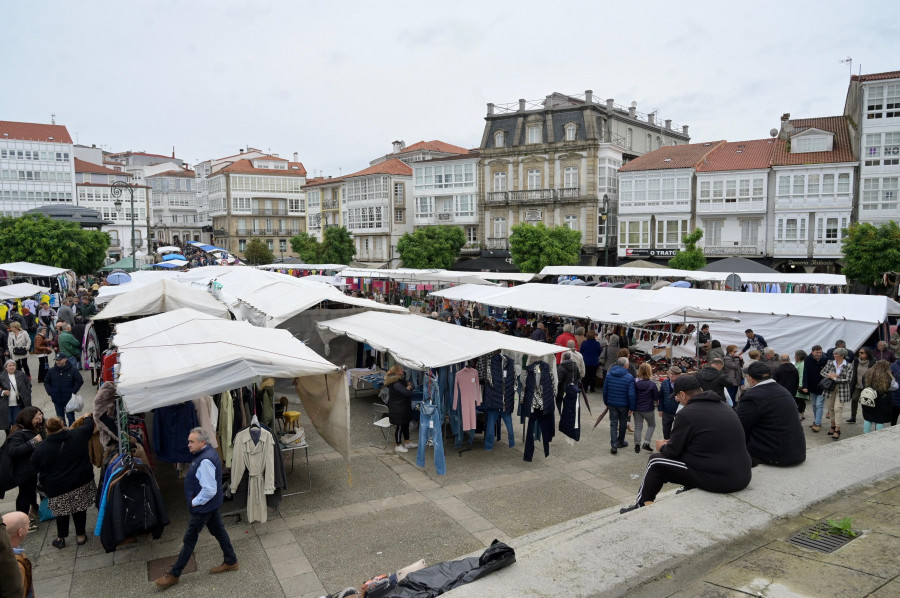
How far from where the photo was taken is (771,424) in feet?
19.2

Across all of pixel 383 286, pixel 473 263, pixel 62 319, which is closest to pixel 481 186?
pixel 473 263

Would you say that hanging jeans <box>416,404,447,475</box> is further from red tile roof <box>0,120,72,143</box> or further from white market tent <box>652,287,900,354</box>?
red tile roof <box>0,120,72,143</box>

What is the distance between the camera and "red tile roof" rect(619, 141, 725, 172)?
42.2 metres

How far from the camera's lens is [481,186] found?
1967 inches

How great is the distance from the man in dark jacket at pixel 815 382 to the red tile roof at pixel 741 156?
105ft

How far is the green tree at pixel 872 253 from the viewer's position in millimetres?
28312

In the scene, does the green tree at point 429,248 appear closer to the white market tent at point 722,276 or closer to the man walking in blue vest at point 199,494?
the white market tent at point 722,276

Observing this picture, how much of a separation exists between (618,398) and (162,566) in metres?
6.81

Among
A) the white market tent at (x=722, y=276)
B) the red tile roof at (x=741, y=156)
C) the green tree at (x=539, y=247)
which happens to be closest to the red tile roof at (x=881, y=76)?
the red tile roof at (x=741, y=156)

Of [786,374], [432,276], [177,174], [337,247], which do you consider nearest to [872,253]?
[432,276]

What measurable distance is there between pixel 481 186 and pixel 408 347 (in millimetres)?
41027

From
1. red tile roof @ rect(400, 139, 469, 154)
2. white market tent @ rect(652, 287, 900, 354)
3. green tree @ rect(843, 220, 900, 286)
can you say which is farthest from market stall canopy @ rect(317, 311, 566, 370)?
red tile roof @ rect(400, 139, 469, 154)

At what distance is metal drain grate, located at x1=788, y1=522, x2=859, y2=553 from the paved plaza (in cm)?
314

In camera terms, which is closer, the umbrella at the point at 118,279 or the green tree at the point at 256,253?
the umbrella at the point at 118,279
